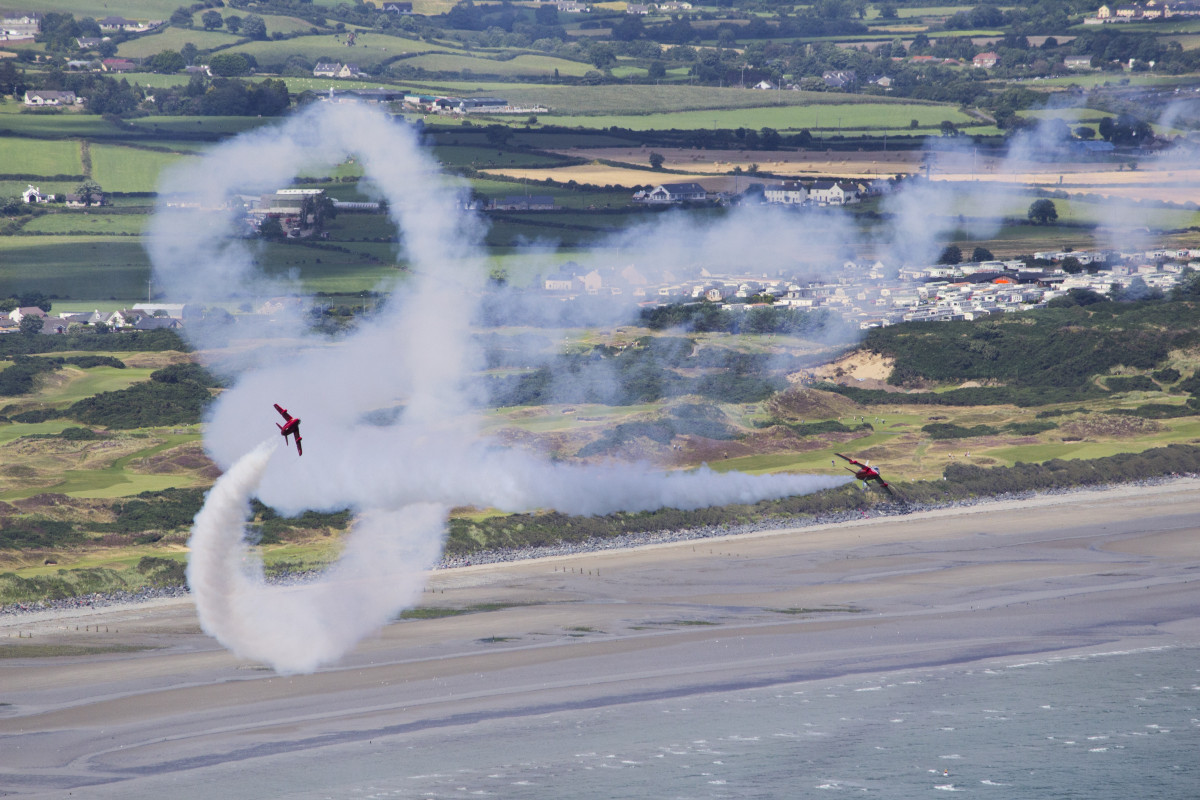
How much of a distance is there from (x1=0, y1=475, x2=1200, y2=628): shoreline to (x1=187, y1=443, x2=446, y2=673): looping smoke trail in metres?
1.36

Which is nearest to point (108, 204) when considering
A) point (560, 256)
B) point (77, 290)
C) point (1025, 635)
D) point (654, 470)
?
point (77, 290)

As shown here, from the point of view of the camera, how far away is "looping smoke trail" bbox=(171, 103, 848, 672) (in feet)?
155

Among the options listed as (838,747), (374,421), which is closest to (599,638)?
(838,747)

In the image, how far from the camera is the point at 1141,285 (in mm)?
89812

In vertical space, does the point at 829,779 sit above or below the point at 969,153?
below

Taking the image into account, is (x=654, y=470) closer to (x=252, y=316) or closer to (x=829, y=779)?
(x=252, y=316)

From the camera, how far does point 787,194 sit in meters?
100

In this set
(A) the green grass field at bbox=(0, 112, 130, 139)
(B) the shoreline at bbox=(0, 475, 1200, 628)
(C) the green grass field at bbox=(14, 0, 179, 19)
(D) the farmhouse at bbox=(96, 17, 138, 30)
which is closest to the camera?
(B) the shoreline at bbox=(0, 475, 1200, 628)

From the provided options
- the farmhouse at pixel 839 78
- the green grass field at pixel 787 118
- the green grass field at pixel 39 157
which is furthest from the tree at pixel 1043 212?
the green grass field at pixel 39 157

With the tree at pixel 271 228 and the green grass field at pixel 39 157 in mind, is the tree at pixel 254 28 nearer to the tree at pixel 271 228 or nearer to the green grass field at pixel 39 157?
the green grass field at pixel 39 157

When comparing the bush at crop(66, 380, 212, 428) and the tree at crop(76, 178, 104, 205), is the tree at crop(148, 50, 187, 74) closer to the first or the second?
the tree at crop(76, 178, 104, 205)

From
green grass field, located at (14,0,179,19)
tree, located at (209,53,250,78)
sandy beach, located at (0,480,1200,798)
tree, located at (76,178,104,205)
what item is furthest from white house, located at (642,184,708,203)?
green grass field, located at (14,0,179,19)

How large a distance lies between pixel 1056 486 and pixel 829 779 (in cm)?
3041

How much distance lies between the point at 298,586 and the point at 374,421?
8009 mm
